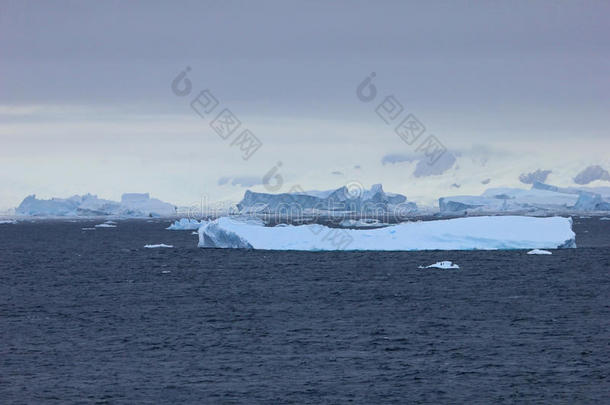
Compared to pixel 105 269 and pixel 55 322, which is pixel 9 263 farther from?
pixel 55 322

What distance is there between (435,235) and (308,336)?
101 ft

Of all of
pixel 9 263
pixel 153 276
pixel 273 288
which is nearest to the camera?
pixel 273 288

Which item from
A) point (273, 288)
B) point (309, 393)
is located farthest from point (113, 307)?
Answer: point (309, 393)

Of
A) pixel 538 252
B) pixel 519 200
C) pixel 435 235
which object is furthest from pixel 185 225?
pixel 519 200

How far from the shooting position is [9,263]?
55.1 metres

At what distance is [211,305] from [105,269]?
62.7 feet

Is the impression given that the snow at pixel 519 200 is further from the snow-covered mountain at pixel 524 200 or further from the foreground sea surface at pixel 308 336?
the foreground sea surface at pixel 308 336

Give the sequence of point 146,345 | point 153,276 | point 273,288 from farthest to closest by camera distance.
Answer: point 153,276
point 273,288
point 146,345

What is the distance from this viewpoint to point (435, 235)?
53.3m

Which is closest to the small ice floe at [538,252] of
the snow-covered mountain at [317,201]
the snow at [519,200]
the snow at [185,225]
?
the snow at [185,225]

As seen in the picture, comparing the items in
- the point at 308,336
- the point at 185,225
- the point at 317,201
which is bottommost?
the point at 308,336

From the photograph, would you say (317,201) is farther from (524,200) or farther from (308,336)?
(308,336)

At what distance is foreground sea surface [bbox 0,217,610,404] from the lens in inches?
684

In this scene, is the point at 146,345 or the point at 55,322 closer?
the point at 146,345
